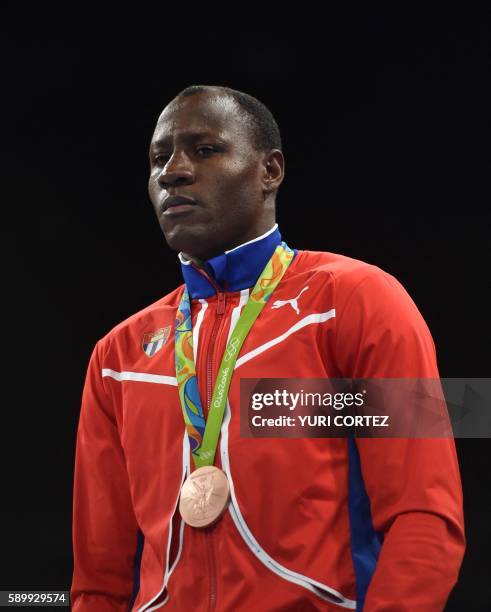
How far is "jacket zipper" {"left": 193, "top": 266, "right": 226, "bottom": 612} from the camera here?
148 centimetres

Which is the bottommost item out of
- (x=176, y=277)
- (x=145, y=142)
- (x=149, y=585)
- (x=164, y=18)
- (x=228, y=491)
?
(x=149, y=585)

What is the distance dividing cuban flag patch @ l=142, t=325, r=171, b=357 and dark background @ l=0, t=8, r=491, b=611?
1.59 metres

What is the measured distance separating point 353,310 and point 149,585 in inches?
22.8

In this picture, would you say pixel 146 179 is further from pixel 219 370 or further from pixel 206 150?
pixel 219 370

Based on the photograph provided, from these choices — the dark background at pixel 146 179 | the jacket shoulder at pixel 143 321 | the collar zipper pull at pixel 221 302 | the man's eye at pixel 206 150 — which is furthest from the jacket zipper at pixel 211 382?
the dark background at pixel 146 179

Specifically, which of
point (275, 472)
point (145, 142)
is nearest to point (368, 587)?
point (275, 472)

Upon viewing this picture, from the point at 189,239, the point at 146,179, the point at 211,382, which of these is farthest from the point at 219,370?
the point at 146,179

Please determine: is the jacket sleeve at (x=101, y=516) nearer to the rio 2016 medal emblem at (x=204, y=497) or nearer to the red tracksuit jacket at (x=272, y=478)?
the red tracksuit jacket at (x=272, y=478)

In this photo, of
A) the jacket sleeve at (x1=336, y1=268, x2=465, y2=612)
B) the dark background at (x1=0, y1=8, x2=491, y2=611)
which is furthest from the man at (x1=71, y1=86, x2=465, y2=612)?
the dark background at (x1=0, y1=8, x2=491, y2=611)

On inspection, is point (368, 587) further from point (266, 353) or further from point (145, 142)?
point (145, 142)

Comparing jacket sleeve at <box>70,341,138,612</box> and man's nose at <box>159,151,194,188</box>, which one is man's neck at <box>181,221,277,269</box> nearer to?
man's nose at <box>159,151,194,188</box>

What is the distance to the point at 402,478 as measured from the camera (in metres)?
1.42

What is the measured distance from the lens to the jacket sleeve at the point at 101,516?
5.58 ft

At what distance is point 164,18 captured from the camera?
3527 mm
